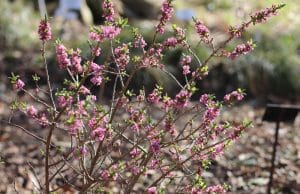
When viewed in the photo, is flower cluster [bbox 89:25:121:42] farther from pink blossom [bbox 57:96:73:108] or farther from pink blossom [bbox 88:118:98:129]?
pink blossom [bbox 88:118:98:129]

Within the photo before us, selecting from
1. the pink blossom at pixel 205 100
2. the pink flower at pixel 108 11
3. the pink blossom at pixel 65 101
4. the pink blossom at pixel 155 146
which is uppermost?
the pink flower at pixel 108 11

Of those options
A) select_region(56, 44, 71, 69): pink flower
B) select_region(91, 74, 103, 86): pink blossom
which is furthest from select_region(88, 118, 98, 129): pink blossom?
select_region(56, 44, 71, 69): pink flower

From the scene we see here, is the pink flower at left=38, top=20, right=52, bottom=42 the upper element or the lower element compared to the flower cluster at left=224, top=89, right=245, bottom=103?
upper

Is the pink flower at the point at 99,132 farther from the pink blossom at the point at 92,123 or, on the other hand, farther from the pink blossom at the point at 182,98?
the pink blossom at the point at 182,98

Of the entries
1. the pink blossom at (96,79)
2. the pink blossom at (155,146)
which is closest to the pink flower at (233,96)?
the pink blossom at (155,146)

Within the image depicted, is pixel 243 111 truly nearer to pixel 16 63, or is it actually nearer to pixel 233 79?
pixel 233 79

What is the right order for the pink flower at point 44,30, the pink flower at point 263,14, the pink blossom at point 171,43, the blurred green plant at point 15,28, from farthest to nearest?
the blurred green plant at point 15,28
the pink blossom at point 171,43
the pink flower at point 263,14
the pink flower at point 44,30

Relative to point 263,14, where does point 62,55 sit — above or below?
below

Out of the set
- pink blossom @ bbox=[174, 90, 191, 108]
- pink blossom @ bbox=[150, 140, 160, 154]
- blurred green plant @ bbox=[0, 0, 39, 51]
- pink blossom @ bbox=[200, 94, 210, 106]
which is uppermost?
blurred green plant @ bbox=[0, 0, 39, 51]

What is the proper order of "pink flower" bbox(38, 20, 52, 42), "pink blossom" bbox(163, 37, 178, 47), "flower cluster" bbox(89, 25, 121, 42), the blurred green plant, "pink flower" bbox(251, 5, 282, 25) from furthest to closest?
the blurred green plant → "pink blossom" bbox(163, 37, 178, 47) → "pink flower" bbox(251, 5, 282, 25) → "pink flower" bbox(38, 20, 52, 42) → "flower cluster" bbox(89, 25, 121, 42)

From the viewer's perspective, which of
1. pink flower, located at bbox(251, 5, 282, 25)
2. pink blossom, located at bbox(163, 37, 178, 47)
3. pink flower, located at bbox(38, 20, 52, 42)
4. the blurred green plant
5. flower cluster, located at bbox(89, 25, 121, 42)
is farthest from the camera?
the blurred green plant

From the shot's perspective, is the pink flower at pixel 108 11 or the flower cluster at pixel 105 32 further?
the pink flower at pixel 108 11

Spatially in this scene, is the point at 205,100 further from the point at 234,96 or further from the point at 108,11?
the point at 108,11

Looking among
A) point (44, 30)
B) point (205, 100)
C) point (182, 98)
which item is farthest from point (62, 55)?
point (205, 100)
